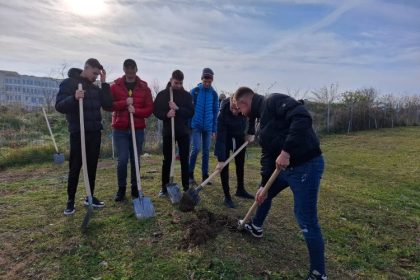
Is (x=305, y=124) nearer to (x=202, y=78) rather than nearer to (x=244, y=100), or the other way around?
(x=244, y=100)

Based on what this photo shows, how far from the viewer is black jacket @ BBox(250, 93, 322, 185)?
332 centimetres

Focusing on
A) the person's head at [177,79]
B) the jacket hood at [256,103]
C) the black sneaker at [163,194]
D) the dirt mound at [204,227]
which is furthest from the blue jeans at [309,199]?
the black sneaker at [163,194]

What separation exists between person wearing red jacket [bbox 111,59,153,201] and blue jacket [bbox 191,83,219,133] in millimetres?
1073

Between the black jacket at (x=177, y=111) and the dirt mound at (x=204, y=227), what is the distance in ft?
4.72

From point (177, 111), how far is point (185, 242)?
90.7 inches

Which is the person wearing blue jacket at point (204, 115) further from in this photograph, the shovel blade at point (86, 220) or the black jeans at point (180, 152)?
the shovel blade at point (86, 220)

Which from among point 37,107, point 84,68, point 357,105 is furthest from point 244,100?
point 357,105

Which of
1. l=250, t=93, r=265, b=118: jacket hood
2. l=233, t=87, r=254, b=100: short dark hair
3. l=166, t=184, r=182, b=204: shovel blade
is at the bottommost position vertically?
l=166, t=184, r=182, b=204: shovel blade

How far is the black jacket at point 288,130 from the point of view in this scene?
332 cm

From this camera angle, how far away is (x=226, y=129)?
6.04 metres

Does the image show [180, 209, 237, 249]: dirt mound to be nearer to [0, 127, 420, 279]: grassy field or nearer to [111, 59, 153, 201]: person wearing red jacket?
[0, 127, 420, 279]: grassy field

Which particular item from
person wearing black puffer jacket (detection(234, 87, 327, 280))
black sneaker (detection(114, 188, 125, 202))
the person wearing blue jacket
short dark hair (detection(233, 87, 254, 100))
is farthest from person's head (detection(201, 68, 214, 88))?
person wearing black puffer jacket (detection(234, 87, 327, 280))

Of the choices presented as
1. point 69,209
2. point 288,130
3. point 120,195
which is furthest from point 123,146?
point 288,130

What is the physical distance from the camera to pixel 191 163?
7109 millimetres
